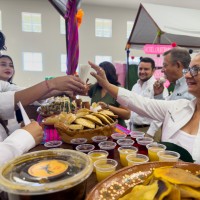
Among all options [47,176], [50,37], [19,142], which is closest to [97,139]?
[19,142]

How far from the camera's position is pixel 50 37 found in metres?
8.88

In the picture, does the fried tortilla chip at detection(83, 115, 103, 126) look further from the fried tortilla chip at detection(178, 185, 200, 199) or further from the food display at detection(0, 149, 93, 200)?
the fried tortilla chip at detection(178, 185, 200, 199)

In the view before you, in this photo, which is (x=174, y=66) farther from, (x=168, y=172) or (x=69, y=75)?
(x=168, y=172)

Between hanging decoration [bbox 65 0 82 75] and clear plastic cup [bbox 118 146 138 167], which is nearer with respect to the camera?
clear plastic cup [bbox 118 146 138 167]

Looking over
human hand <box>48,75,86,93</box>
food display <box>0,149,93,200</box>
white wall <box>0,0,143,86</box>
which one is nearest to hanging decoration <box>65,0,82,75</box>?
human hand <box>48,75,86,93</box>

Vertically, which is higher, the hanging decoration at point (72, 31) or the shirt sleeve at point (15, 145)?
the hanging decoration at point (72, 31)

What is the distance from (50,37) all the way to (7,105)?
26.5 feet

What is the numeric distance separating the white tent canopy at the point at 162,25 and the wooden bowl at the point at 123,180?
3876mm

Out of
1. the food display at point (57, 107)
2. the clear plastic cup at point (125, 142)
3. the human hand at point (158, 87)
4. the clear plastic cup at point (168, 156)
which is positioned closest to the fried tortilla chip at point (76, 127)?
the clear plastic cup at point (125, 142)

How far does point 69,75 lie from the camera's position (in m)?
1.34

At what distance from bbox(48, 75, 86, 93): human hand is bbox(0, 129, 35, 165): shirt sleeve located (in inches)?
20.7

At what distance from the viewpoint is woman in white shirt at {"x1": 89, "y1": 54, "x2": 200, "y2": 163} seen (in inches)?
56.9

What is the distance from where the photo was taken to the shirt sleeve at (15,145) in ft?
2.58

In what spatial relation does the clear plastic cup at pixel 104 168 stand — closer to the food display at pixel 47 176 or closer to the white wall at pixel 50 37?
the food display at pixel 47 176
